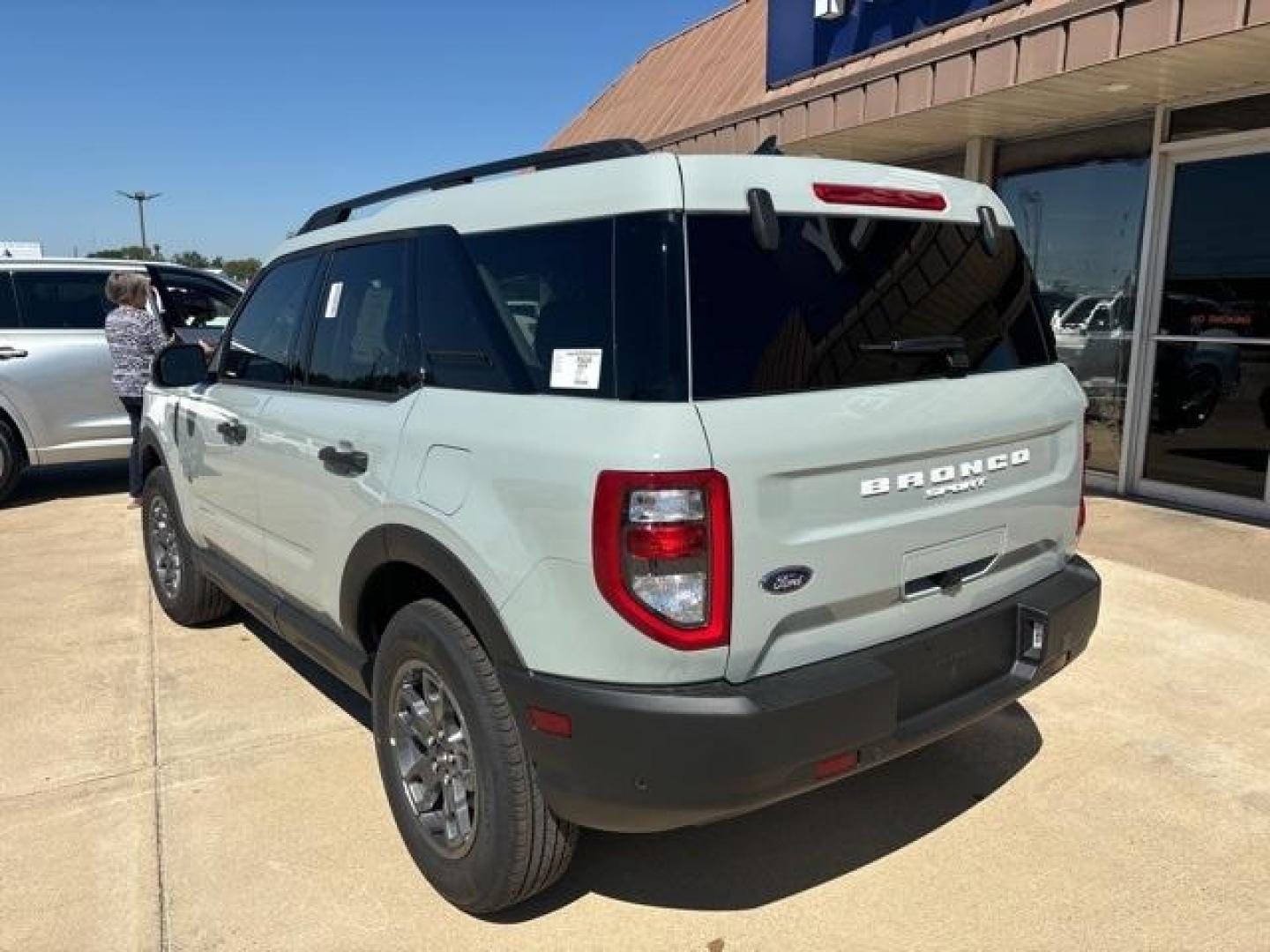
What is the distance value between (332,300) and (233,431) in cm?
80

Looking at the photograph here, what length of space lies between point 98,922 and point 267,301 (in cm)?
221

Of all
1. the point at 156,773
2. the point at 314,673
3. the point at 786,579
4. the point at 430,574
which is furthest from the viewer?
the point at 314,673

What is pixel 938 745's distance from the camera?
136 inches

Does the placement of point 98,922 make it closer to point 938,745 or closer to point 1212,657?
point 938,745

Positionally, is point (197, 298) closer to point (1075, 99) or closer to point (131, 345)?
point (131, 345)

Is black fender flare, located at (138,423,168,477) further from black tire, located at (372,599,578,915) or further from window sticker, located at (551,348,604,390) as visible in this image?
window sticker, located at (551,348,604,390)

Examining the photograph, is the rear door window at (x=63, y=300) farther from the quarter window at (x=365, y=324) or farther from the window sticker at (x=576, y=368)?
the window sticker at (x=576, y=368)

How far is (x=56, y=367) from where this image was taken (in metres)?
7.79

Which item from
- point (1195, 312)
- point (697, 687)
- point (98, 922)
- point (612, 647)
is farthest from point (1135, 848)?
point (1195, 312)

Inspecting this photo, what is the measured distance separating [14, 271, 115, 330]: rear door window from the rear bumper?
24.4ft

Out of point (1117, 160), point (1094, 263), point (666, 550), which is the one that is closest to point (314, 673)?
point (666, 550)

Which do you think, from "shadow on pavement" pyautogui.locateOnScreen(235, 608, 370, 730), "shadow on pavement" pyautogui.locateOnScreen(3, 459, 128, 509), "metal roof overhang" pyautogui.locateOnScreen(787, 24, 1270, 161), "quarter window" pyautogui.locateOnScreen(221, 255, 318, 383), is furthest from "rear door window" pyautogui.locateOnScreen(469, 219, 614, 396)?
"shadow on pavement" pyautogui.locateOnScreen(3, 459, 128, 509)

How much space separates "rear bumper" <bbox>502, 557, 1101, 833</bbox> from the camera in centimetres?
201

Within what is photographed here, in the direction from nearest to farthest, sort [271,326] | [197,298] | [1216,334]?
[271,326] → [1216,334] → [197,298]
